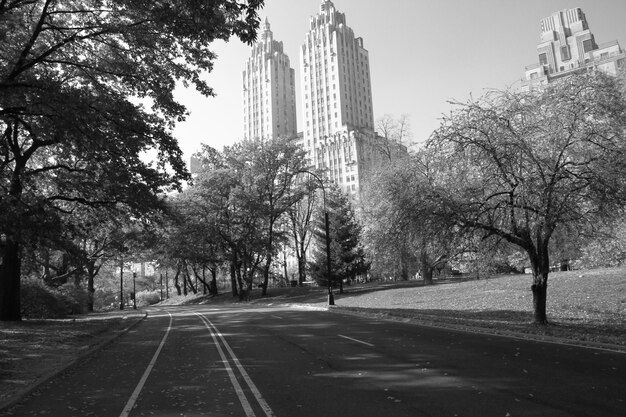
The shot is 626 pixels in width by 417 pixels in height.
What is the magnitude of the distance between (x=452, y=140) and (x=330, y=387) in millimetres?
11524

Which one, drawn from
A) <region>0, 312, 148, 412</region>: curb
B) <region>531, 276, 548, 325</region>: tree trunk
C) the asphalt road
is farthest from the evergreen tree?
the asphalt road

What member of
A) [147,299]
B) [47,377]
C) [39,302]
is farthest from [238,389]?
[147,299]

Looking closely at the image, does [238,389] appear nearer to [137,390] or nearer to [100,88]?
[137,390]

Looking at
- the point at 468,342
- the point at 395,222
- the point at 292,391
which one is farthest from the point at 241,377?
the point at 395,222

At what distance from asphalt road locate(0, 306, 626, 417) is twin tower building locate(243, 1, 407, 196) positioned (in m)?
125

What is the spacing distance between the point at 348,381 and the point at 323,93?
509 feet

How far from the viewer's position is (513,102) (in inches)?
655

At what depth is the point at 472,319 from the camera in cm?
1903

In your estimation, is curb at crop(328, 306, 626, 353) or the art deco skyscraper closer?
curb at crop(328, 306, 626, 353)

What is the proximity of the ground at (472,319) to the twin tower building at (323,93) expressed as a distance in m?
107

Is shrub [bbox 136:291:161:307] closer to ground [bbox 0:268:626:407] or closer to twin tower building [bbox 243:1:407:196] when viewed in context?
ground [bbox 0:268:626:407]

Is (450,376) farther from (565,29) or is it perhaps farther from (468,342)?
(565,29)

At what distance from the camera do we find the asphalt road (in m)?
6.27

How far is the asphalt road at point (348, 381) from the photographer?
627cm
